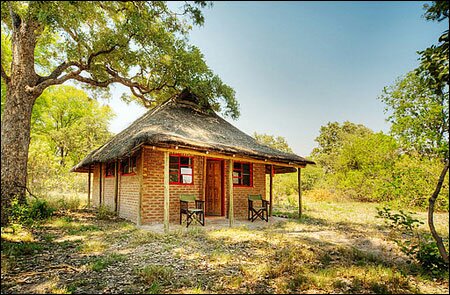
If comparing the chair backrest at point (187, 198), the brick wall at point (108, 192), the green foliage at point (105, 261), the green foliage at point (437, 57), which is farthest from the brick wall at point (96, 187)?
the green foliage at point (437, 57)

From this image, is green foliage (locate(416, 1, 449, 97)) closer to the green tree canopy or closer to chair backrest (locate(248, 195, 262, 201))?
chair backrest (locate(248, 195, 262, 201))

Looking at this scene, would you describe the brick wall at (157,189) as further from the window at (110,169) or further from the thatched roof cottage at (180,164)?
the window at (110,169)

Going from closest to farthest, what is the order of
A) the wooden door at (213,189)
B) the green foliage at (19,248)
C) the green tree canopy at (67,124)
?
1. the green foliage at (19,248)
2. the wooden door at (213,189)
3. the green tree canopy at (67,124)

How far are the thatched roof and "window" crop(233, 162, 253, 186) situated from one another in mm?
1040

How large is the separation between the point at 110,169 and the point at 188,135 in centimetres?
569

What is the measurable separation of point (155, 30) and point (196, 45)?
241 centimetres

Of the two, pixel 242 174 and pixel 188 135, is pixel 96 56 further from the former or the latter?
pixel 242 174

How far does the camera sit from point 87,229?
313 inches

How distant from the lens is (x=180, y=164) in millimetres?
9867

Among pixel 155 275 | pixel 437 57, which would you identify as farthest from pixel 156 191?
pixel 437 57

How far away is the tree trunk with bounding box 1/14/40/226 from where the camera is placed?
8281mm

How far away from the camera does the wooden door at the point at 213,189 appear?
11.2m

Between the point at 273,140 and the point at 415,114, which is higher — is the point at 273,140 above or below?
above

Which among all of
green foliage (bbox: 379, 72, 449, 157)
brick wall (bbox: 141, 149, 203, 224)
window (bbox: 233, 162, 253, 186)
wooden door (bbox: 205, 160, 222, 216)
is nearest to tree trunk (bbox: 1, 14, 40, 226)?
brick wall (bbox: 141, 149, 203, 224)
